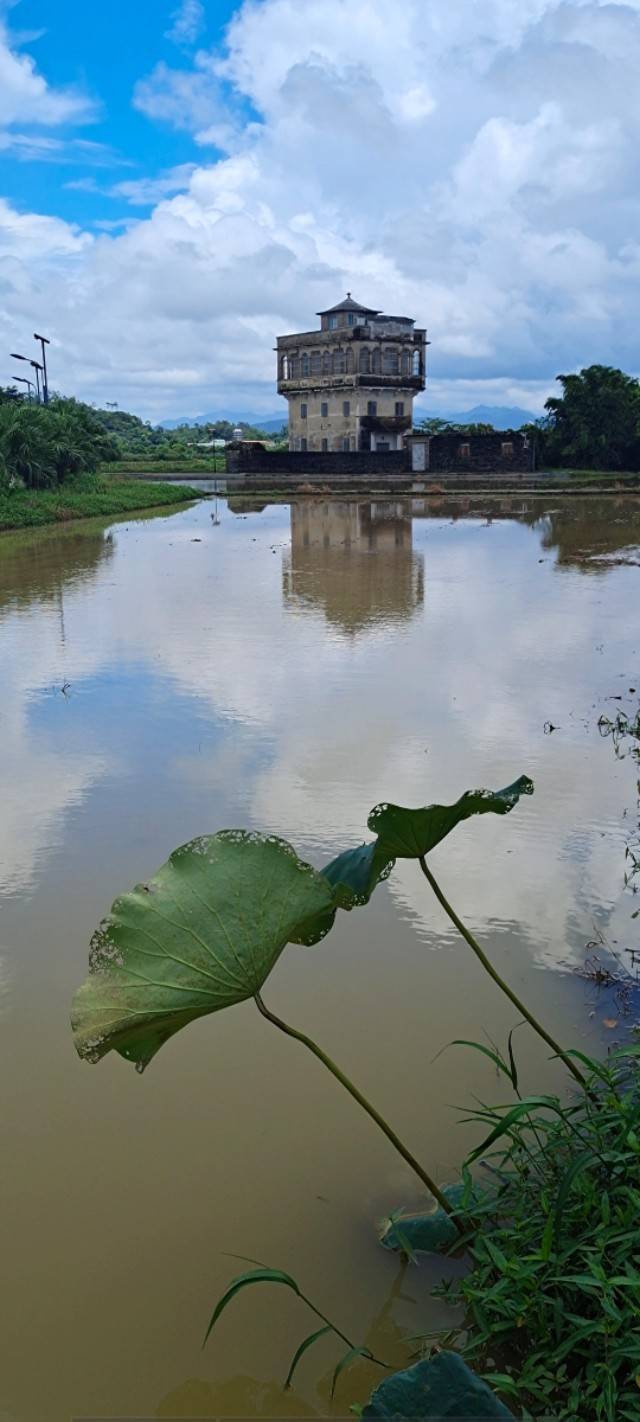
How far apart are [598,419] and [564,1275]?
3931 centimetres

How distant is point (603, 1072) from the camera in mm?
2367

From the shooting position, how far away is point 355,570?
47.4 ft

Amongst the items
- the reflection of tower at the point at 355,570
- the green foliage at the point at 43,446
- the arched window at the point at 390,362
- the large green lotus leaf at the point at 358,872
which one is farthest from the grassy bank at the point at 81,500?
the large green lotus leaf at the point at 358,872

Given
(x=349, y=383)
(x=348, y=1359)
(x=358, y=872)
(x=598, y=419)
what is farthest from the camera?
(x=349, y=383)

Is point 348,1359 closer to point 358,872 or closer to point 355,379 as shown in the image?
point 358,872

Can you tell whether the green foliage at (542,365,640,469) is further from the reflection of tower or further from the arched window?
the reflection of tower

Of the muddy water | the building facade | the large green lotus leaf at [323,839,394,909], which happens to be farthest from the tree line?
the large green lotus leaf at [323,839,394,909]

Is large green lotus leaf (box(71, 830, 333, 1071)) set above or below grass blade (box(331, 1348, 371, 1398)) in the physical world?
above

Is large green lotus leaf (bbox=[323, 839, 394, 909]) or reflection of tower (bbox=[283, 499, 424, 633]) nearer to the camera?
large green lotus leaf (bbox=[323, 839, 394, 909])

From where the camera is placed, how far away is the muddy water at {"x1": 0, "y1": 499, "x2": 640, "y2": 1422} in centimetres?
222

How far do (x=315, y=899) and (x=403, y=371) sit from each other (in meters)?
49.8

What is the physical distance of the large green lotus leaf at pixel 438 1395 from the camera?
1.62 meters

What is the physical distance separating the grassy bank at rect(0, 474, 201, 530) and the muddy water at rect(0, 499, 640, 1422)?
1329 cm

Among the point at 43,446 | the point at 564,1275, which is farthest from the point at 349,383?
the point at 564,1275
